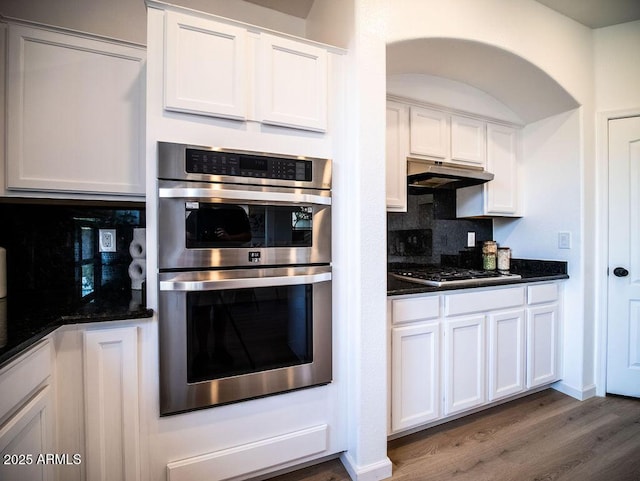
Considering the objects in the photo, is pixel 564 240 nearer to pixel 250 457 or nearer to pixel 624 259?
pixel 624 259

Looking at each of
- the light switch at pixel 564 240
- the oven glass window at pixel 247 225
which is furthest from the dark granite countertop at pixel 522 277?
the oven glass window at pixel 247 225

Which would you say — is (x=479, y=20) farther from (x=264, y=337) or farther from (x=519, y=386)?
(x=519, y=386)

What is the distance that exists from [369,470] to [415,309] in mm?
830

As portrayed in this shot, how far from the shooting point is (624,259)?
7.40 ft

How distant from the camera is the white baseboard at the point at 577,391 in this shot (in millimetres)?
2244

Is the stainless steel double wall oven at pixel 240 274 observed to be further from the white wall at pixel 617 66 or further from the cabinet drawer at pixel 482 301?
the white wall at pixel 617 66

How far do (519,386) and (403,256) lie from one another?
3.91ft

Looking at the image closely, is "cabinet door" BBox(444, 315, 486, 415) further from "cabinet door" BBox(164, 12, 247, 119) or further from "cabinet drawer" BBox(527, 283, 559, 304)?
"cabinet door" BBox(164, 12, 247, 119)

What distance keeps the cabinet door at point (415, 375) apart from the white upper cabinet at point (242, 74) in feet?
4.07

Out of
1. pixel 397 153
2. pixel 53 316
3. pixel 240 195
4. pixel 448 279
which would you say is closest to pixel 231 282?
pixel 240 195

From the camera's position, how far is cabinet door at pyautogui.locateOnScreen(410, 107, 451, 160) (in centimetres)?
214

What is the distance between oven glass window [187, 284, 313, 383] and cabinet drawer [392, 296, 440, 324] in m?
0.51

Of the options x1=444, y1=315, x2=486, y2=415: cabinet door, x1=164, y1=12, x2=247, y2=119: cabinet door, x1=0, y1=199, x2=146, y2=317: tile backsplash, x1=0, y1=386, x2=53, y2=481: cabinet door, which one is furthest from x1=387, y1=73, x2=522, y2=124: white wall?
x1=0, y1=386, x2=53, y2=481: cabinet door

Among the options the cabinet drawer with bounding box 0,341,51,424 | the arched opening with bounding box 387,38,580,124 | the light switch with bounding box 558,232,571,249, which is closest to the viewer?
the cabinet drawer with bounding box 0,341,51,424
